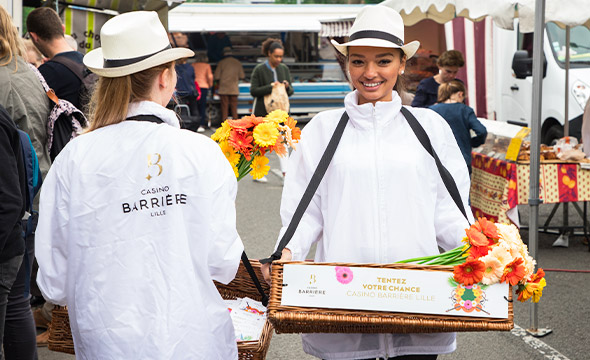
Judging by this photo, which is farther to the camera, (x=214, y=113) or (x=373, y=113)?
(x=214, y=113)

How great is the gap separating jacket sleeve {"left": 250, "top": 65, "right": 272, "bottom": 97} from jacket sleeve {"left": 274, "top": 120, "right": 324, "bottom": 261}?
767 cm

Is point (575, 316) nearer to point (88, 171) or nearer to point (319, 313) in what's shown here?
point (319, 313)

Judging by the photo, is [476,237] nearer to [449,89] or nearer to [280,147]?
[280,147]

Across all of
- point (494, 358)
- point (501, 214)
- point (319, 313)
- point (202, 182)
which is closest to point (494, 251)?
point (319, 313)

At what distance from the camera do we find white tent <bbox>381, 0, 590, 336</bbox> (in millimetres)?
5238

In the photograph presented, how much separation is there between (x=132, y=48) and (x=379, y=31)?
3.17 feet

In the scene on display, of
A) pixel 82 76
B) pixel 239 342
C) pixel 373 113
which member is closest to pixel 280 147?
pixel 373 113

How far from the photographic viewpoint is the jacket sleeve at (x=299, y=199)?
2914 mm

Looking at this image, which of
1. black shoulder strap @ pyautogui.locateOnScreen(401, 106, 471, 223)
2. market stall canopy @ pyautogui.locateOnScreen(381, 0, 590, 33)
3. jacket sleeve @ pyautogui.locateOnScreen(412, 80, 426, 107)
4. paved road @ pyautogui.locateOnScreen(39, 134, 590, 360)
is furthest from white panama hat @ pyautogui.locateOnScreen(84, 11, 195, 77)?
jacket sleeve @ pyautogui.locateOnScreen(412, 80, 426, 107)

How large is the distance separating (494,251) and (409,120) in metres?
0.64

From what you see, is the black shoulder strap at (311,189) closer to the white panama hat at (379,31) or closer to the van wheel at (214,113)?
the white panama hat at (379,31)

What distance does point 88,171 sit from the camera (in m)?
2.36

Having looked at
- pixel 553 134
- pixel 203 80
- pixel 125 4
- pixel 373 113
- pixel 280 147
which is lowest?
pixel 553 134

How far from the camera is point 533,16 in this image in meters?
6.89
